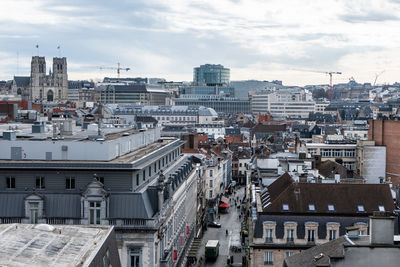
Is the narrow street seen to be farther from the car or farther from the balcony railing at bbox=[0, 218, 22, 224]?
the balcony railing at bbox=[0, 218, 22, 224]

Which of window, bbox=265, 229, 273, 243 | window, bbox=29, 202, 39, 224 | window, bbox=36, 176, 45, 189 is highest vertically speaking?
window, bbox=36, 176, 45, 189

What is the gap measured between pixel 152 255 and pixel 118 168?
717cm

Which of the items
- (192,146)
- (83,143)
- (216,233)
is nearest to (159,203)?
(83,143)

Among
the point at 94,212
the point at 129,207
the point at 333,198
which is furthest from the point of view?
the point at 333,198

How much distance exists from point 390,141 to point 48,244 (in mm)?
93540

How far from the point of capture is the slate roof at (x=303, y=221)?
64.9 metres

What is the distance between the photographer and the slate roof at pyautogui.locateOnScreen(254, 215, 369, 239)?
64938 millimetres

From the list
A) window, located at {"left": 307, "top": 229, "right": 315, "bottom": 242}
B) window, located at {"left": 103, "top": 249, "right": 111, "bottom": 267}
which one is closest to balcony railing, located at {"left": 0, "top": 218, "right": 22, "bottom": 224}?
window, located at {"left": 103, "top": 249, "right": 111, "bottom": 267}

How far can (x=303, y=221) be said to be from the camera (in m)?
65.3

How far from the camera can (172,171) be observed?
73938 mm

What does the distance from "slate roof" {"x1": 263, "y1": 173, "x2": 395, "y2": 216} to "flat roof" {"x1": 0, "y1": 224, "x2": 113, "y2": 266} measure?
102 feet

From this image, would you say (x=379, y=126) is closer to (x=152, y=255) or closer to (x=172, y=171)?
(x=172, y=171)

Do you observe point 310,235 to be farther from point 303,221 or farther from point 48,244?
point 48,244

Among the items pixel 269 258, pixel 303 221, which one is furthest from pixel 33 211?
pixel 303 221
